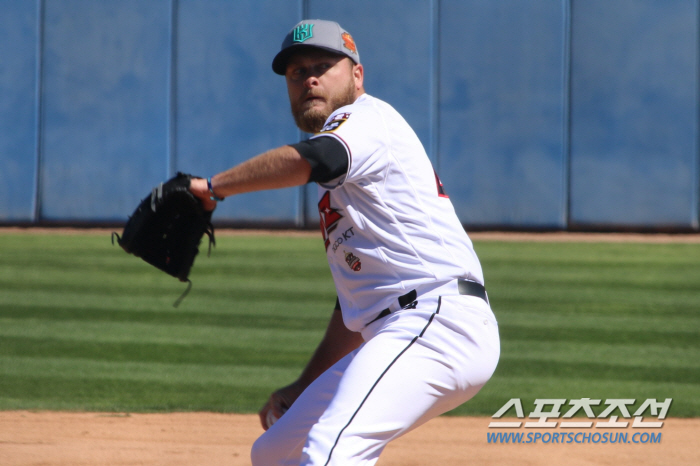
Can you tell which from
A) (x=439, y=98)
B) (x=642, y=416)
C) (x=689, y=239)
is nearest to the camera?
(x=642, y=416)

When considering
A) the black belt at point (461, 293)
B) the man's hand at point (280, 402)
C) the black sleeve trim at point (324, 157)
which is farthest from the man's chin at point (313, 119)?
the man's hand at point (280, 402)

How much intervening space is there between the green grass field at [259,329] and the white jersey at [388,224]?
9.52 ft

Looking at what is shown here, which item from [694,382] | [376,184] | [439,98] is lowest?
[694,382]

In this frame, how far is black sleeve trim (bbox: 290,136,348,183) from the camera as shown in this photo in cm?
200

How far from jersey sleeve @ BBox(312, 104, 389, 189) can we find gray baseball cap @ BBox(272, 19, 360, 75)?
30cm

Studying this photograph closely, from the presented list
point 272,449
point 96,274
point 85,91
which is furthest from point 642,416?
point 85,91

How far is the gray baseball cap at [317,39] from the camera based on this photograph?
243 centimetres

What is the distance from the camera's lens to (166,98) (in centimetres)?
1443

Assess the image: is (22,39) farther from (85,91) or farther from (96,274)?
(96,274)

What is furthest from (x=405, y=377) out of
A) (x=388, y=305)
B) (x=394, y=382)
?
(x=388, y=305)

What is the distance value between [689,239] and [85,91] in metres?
11.0

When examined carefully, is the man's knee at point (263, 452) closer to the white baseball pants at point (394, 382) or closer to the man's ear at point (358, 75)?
the white baseball pants at point (394, 382)

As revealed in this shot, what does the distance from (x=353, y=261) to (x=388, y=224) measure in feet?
0.51

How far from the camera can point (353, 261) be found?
226cm
